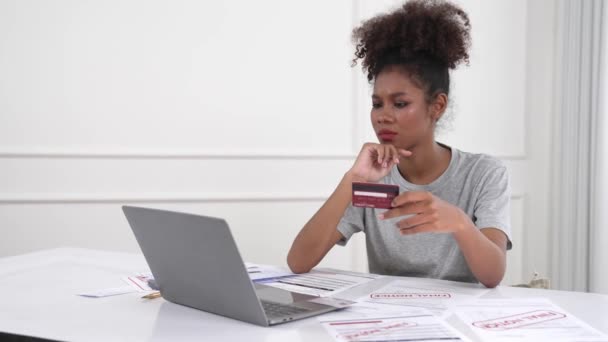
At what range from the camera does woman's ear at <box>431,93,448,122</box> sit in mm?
1892

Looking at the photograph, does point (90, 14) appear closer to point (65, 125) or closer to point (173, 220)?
point (65, 125)

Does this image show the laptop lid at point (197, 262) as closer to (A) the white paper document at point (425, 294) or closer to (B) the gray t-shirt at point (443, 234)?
(A) the white paper document at point (425, 294)

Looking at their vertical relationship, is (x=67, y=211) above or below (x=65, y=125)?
below

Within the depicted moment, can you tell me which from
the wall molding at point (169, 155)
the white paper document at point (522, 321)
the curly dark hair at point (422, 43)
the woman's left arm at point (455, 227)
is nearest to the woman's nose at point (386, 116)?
the curly dark hair at point (422, 43)

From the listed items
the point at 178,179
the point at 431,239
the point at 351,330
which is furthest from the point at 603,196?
the point at 351,330

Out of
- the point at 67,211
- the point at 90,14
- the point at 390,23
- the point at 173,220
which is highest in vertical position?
the point at 90,14

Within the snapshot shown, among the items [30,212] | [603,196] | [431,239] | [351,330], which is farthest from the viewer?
[603,196]

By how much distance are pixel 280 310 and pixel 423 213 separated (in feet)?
1.32

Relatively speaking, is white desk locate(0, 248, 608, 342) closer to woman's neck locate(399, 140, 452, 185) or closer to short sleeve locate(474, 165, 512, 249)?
short sleeve locate(474, 165, 512, 249)

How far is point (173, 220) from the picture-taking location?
3.74ft

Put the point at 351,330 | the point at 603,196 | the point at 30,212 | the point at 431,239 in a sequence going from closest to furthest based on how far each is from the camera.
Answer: the point at 351,330
the point at 431,239
the point at 30,212
the point at 603,196

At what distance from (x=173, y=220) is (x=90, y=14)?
6.54ft

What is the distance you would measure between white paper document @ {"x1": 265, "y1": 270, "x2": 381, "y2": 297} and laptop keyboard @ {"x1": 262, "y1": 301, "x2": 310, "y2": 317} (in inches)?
7.3

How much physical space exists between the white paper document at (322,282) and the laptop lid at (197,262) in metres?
0.29
